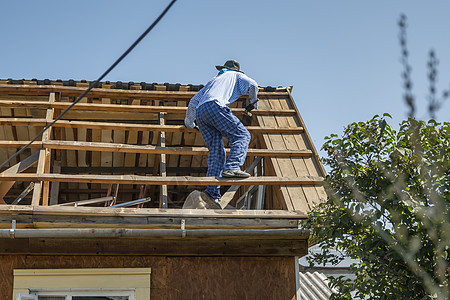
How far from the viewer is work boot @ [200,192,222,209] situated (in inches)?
244

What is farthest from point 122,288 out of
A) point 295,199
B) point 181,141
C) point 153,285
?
point 181,141

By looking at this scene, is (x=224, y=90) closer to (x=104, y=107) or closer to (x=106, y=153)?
(x=104, y=107)

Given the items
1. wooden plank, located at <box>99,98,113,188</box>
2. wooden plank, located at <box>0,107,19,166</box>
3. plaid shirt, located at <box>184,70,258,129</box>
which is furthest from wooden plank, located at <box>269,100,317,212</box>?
wooden plank, located at <box>0,107,19,166</box>

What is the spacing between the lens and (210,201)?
247 inches

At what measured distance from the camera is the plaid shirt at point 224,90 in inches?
261

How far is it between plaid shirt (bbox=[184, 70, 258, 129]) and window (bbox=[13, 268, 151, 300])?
2114 millimetres

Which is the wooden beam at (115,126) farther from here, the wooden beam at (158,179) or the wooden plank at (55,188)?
the wooden plank at (55,188)

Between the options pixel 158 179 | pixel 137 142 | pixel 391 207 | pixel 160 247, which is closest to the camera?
pixel 391 207

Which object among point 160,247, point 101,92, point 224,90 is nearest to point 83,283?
point 160,247

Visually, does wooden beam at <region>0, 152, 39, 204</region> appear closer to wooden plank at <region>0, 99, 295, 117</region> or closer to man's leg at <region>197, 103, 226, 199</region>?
wooden plank at <region>0, 99, 295, 117</region>

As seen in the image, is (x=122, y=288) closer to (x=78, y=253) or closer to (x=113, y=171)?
(x=78, y=253)

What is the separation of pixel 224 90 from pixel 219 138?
0.58m

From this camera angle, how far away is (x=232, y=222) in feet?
18.8

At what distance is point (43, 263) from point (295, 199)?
8.70 feet
